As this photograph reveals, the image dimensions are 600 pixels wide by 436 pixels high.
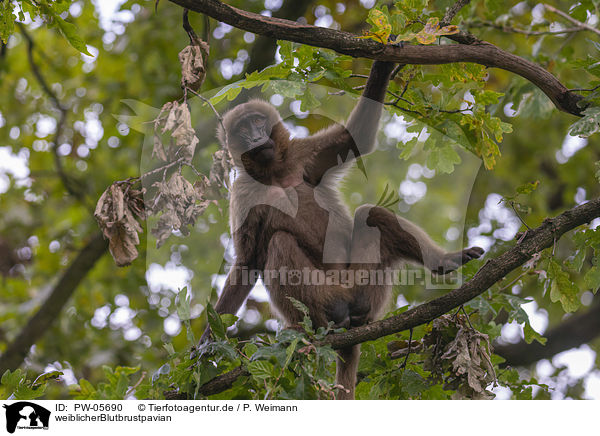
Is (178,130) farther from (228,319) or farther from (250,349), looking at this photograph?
(250,349)

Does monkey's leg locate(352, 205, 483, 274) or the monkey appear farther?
monkey's leg locate(352, 205, 483, 274)

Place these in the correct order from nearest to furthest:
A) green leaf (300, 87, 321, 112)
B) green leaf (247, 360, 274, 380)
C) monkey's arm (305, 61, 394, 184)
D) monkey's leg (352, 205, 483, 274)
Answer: green leaf (247, 360, 274, 380)
green leaf (300, 87, 321, 112)
monkey's arm (305, 61, 394, 184)
monkey's leg (352, 205, 483, 274)

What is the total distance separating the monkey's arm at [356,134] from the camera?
15.1 ft

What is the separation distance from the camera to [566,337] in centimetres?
851

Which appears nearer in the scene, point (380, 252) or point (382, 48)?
point (382, 48)

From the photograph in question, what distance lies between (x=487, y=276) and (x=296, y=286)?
71.3 inches

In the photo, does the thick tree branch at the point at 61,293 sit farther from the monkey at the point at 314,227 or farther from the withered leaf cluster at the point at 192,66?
the withered leaf cluster at the point at 192,66

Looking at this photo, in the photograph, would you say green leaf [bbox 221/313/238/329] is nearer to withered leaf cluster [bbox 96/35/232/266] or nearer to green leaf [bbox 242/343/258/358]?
green leaf [bbox 242/343/258/358]

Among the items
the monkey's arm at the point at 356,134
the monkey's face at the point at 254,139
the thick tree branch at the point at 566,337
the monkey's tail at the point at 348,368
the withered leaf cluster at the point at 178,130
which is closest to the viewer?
the withered leaf cluster at the point at 178,130

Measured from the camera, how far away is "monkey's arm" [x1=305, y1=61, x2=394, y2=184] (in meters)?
4.61

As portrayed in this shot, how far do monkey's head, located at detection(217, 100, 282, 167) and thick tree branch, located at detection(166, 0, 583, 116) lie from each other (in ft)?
6.72
